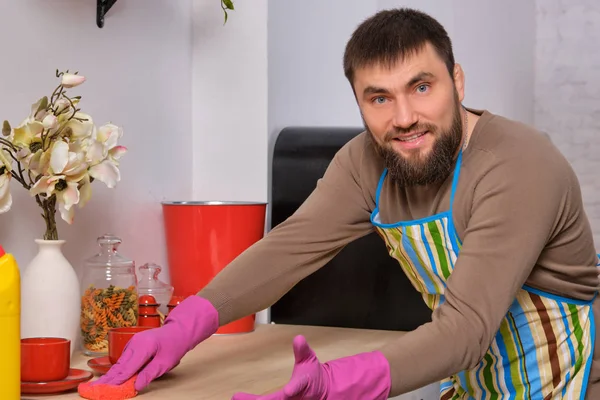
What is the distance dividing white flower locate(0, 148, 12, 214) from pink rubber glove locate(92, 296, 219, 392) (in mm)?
292

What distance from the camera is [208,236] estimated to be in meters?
1.84

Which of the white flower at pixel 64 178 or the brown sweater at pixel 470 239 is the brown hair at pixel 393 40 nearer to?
the brown sweater at pixel 470 239

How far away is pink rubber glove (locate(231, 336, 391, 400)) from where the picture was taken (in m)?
0.97

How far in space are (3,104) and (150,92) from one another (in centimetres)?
45

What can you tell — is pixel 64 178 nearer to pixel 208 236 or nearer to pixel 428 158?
pixel 208 236

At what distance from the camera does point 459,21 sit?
3062 millimetres

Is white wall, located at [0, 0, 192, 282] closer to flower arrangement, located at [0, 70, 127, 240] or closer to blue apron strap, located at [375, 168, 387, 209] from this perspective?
flower arrangement, located at [0, 70, 127, 240]

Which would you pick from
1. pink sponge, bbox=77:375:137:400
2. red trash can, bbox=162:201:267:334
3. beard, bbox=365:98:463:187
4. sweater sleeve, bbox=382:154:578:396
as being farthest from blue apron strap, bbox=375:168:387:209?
pink sponge, bbox=77:375:137:400

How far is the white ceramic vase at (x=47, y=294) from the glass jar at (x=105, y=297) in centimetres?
10

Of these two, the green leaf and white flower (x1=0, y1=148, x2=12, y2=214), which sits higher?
the green leaf

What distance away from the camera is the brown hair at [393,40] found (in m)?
1.27

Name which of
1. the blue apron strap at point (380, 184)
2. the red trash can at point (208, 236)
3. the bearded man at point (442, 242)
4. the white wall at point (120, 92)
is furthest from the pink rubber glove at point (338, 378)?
the red trash can at point (208, 236)

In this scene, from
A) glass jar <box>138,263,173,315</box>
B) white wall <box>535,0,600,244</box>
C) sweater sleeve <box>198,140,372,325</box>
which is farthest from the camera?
white wall <box>535,0,600,244</box>

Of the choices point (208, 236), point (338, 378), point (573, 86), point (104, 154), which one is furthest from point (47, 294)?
point (573, 86)
